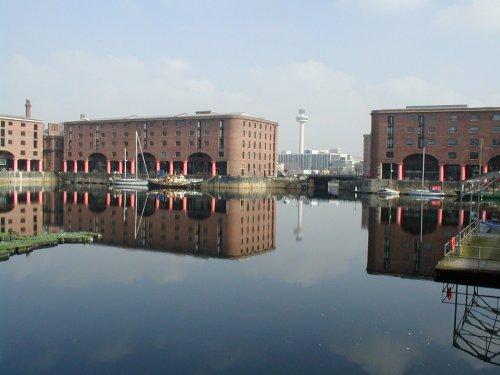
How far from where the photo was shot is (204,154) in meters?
110

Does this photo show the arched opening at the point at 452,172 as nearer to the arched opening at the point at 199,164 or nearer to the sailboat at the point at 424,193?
the sailboat at the point at 424,193

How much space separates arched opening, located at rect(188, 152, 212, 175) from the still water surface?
78.2 meters

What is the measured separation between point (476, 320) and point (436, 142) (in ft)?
270

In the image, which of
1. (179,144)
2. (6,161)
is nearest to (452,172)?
(179,144)

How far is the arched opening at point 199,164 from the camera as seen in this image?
110m

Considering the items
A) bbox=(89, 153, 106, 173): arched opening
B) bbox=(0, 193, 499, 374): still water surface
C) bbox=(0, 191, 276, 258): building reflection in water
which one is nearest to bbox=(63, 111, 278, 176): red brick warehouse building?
bbox=(89, 153, 106, 173): arched opening

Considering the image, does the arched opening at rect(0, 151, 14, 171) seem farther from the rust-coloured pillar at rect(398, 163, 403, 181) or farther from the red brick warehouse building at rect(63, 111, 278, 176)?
the rust-coloured pillar at rect(398, 163, 403, 181)

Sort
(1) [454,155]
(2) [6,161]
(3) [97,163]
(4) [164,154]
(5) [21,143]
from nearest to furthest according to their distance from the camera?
(1) [454,155]
(4) [164,154]
(2) [6,161]
(5) [21,143]
(3) [97,163]

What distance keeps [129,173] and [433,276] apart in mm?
102503

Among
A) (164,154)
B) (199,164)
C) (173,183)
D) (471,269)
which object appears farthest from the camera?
(164,154)

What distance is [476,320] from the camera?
15.9m

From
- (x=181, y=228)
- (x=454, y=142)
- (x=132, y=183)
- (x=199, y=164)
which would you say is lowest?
(x=181, y=228)

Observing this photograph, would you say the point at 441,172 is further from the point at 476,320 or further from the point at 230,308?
the point at 230,308

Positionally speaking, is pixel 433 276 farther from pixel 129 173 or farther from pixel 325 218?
pixel 129 173
